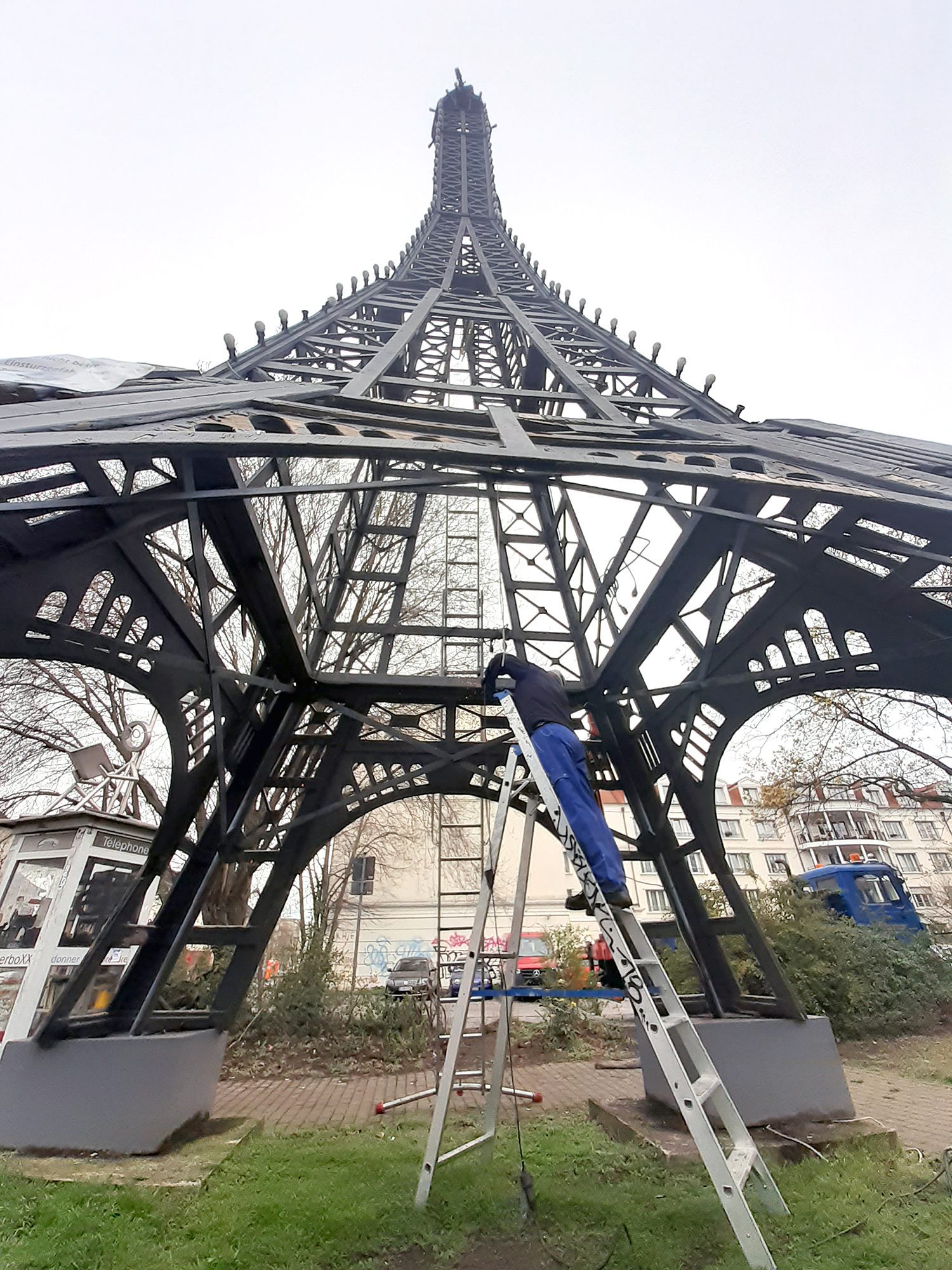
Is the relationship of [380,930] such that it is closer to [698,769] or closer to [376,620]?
[376,620]

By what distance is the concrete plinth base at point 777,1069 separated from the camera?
585cm

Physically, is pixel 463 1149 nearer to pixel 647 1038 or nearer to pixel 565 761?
pixel 647 1038

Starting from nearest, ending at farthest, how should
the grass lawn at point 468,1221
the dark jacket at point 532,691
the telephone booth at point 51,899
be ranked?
1. the grass lawn at point 468,1221
2. the dark jacket at point 532,691
3. the telephone booth at point 51,899

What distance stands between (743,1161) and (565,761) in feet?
7.16

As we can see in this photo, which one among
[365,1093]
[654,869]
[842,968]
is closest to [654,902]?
[654,869]

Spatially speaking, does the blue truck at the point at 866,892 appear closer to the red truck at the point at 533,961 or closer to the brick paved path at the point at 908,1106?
the red truck at the point at 533,961

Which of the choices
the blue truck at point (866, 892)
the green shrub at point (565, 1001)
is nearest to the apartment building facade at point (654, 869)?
the blue truck at point (866, 892)

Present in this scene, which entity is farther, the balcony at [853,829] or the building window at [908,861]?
the building window at [908,861]

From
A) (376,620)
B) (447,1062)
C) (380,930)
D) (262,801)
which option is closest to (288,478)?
(262,801)

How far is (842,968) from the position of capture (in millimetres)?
12766

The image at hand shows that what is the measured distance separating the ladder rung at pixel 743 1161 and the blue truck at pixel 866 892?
16.5 m

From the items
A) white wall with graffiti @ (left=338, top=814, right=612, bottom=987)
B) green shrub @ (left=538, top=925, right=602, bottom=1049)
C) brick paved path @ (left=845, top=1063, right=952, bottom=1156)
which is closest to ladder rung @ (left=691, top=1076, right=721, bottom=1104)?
brick paved path @ (left=845, top=1063, right=952, bottom=1156)

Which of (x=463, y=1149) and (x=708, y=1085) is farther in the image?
(x=463, y=1149)

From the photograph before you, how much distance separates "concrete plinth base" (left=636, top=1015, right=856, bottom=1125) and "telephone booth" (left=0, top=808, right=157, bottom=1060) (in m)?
6.05
